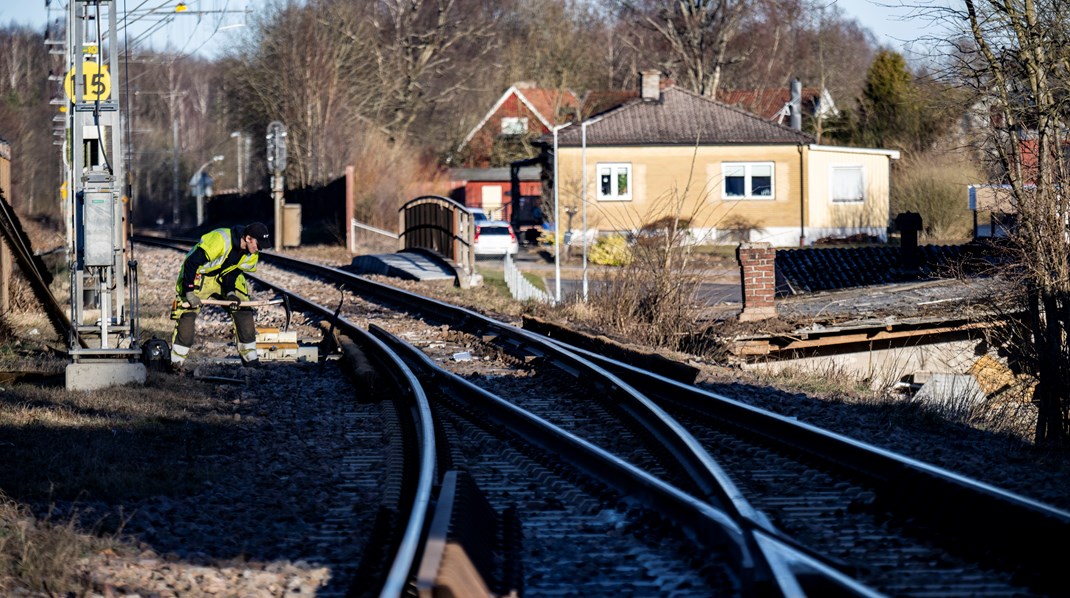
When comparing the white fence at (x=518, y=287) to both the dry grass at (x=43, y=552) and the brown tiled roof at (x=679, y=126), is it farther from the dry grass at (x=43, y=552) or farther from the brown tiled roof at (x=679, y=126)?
the brown tiled roof at (x=679, y=126)

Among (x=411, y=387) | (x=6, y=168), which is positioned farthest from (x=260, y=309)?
(x=411, y=387)

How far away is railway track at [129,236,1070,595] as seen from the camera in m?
5.48

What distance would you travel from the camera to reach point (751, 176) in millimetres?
48000

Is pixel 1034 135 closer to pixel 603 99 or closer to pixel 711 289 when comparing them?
pixel 711 289

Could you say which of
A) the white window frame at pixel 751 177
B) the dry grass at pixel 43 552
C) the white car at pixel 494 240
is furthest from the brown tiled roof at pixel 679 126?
the dry grass at pixel 43 552

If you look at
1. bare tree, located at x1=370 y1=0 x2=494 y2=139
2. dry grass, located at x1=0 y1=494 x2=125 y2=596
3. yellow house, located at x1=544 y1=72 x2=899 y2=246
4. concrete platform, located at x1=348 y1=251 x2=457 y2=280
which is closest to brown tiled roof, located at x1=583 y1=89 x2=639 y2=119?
bare tree, located at x1=370 y1=0 x2=494 y2=139

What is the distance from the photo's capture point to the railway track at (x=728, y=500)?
5.48 meters

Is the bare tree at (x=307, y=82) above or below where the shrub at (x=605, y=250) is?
above

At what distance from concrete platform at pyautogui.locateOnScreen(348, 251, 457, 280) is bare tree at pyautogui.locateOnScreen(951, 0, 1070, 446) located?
13.4 meters

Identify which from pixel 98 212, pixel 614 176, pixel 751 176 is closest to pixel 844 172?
pixel 751 176

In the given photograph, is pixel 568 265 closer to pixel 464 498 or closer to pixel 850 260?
pixel 850 260

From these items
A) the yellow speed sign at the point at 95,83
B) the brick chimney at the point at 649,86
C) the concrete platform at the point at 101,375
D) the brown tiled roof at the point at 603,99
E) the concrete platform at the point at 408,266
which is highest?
the brown tiled roof at the point at 603,99

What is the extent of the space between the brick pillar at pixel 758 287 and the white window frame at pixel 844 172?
30454mm

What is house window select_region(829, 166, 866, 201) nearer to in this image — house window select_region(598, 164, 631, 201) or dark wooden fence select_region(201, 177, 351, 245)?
house window select_region(598, 164, 631, 201)
